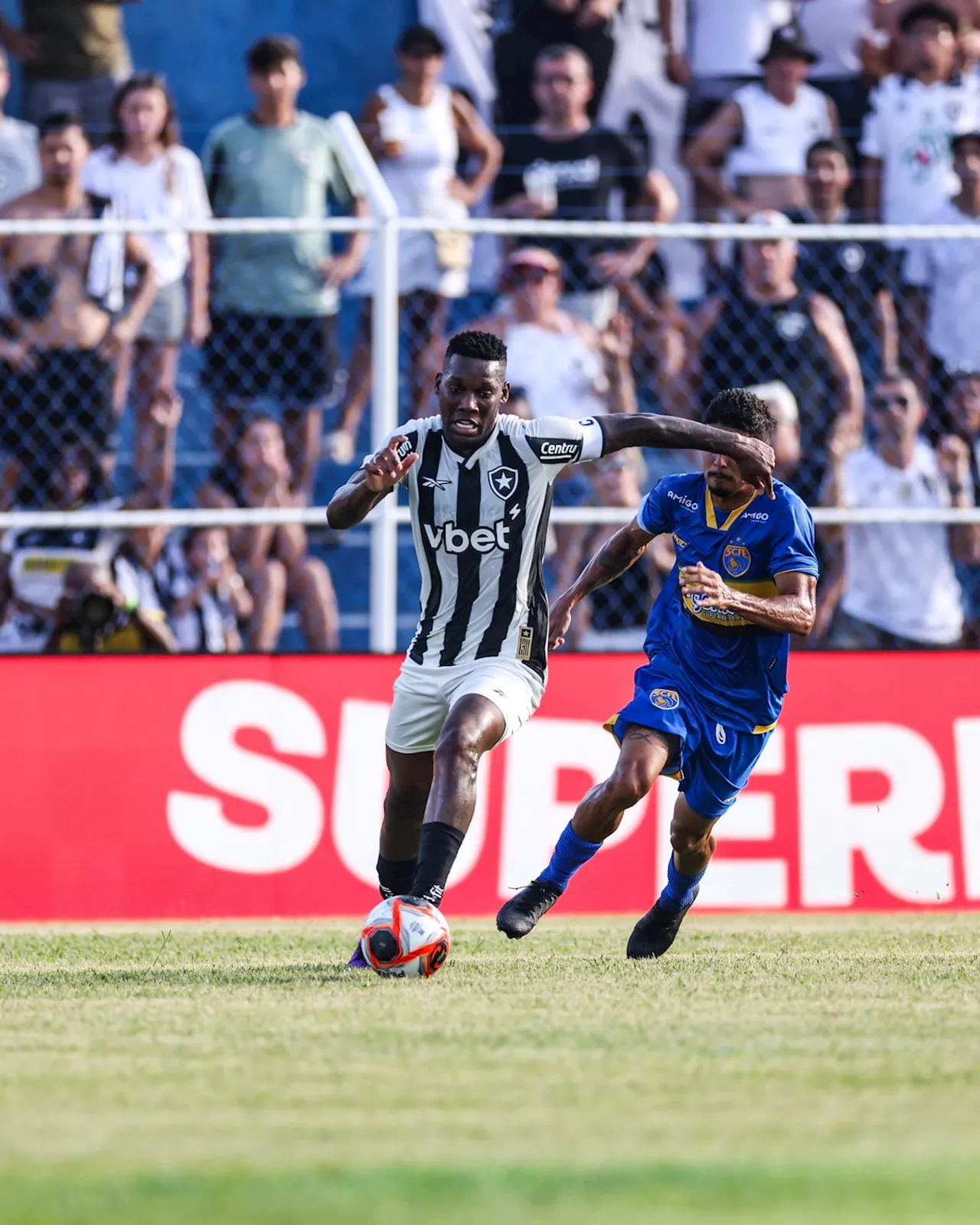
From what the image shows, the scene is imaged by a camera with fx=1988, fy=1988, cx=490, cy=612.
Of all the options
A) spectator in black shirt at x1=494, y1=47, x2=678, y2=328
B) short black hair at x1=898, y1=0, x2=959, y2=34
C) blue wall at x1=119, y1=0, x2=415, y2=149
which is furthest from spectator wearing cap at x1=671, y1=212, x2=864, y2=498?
blue wall at x1=119, y1=0, x2=415, y2=149

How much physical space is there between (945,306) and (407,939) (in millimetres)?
6823

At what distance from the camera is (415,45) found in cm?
1218

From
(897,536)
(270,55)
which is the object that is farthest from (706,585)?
(270,55)

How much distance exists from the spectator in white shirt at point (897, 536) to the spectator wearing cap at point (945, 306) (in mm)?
342

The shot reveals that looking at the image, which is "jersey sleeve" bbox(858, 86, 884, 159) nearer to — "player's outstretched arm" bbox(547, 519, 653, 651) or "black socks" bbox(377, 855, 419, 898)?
"player's outstretched arm" bbox(547, 519, 653, 651)

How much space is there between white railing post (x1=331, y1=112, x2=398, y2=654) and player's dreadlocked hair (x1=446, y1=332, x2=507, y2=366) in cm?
323

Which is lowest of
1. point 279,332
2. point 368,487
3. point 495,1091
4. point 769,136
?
point 495,1091

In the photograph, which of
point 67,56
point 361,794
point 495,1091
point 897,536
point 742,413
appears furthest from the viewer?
point 67,56

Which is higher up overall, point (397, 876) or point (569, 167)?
point (569, 167)

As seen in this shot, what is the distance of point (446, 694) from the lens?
7129 mm

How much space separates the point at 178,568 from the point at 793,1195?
7858 mm

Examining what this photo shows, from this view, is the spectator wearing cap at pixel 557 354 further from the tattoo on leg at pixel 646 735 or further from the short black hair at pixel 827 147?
the tattoo on leg at pixel 646 735

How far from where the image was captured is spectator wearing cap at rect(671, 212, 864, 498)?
37.3ft

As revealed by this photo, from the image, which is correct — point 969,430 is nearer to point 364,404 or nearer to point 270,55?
point 364,404
